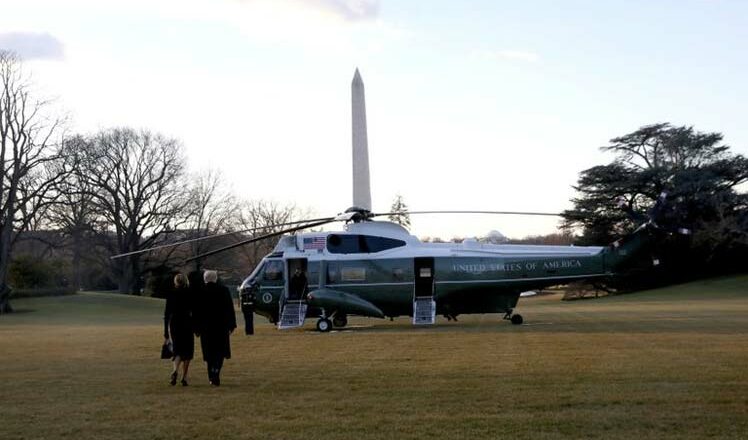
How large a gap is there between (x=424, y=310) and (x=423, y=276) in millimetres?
1046

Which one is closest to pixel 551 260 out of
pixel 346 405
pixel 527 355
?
pixel 527 355

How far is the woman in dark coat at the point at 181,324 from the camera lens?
12.1 meters

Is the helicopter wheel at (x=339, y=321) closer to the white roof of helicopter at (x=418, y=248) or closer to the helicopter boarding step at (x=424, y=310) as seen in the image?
the white roof of helicopter at (x=418, y=248)

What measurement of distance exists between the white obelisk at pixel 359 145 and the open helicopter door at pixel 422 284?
9.43 m

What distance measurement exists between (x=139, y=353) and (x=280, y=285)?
27.3 feet

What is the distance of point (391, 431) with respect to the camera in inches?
324

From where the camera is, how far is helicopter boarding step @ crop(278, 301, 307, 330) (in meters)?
24.9

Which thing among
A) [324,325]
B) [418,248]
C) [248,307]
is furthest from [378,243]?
[248,307]

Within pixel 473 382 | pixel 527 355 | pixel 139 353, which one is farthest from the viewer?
pixel 139 353

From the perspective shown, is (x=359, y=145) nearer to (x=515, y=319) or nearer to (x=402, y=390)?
(x=515, y=319)

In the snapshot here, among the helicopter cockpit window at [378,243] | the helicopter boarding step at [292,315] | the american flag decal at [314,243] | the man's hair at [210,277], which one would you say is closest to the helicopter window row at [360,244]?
the helicopter cockpit window at [378,243]

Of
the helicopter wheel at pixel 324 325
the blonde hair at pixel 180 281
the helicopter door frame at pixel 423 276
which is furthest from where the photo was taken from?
the helicopter door frame at pixel 423 276

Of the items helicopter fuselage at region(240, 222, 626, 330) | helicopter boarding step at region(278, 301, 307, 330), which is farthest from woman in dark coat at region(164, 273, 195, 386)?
helicopter boarding step at region(278, 301, 307, 330)

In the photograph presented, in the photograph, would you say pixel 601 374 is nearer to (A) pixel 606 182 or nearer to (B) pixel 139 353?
(B) pixel 139 353
